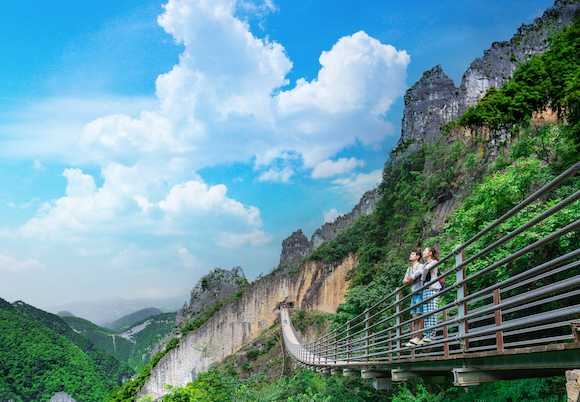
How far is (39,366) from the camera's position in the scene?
134ft

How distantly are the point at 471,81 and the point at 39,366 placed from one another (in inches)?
1912

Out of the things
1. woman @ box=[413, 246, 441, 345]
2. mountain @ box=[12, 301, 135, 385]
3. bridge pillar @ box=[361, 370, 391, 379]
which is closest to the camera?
woman @ box=[413, 246, 441, 345]

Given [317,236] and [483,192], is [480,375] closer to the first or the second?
[483,192]

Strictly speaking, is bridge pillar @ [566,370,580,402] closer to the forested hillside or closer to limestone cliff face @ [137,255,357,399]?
the forested hillside

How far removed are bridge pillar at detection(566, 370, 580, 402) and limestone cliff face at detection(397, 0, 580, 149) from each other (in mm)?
23364

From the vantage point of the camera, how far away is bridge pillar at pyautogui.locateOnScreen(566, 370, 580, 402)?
1936 mm

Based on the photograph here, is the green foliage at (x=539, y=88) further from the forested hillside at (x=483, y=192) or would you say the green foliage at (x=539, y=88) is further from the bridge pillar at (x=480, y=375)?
the bridge pillar at (x=480, y=375)

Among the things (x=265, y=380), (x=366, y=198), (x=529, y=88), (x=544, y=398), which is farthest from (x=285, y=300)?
(x=544, y=398)

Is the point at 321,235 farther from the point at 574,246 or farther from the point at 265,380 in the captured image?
the point at 574,246

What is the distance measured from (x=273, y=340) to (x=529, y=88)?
53.8 ft

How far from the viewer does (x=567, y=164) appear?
23.1 feet

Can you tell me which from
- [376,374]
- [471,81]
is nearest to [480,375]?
[376,374]

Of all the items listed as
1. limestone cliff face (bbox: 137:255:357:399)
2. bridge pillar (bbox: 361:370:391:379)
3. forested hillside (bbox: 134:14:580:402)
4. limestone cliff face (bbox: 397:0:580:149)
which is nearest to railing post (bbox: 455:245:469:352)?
forested hillside (bbox: 134:14:580:402)

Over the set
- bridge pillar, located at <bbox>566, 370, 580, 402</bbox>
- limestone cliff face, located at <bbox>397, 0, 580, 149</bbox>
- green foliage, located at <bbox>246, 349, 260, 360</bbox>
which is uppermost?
limestone cliff face, located at <bbox>397, 0, 580, 149</bbox>
